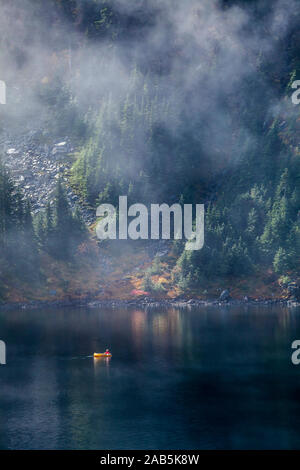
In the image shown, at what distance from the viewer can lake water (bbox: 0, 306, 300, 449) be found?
2621 inches

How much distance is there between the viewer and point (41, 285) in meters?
156

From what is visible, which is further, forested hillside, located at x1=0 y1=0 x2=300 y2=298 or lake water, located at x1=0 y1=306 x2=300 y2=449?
forested hillside, located at x1=0 y1=0 x2=300 y2=298

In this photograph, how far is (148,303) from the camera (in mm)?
154875

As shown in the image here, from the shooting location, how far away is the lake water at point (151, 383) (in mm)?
66562

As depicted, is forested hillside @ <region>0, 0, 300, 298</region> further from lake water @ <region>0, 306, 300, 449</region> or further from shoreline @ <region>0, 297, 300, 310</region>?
lake water @ <region>0, 306, 300, 449</region>

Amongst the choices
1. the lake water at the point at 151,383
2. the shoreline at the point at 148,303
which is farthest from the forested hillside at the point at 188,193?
the lake water at the point at 151,383

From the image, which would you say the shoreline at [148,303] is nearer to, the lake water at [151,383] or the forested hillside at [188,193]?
the forested hillside at [188,193]

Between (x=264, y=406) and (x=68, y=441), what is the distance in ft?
82.0

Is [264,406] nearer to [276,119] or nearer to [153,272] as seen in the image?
[153,272]

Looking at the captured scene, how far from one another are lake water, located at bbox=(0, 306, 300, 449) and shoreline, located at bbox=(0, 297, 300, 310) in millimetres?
15561

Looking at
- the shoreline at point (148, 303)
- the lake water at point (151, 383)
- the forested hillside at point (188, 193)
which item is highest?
the forested hillside at point (188, 193)

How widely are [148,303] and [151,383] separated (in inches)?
2757

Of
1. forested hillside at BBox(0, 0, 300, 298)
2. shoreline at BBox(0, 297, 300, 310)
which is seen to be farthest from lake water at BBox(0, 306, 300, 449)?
forested hillside at BBox(0, 0, 300, 298)

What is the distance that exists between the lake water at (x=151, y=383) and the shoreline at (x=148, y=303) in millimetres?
15561
